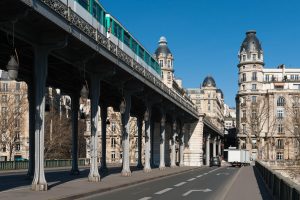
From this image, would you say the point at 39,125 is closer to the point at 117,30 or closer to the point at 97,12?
the point at 97,12

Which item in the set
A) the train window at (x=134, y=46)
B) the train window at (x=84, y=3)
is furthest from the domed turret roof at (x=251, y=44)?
the train window at (x=84, y=3)

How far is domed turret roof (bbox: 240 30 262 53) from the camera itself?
482ft

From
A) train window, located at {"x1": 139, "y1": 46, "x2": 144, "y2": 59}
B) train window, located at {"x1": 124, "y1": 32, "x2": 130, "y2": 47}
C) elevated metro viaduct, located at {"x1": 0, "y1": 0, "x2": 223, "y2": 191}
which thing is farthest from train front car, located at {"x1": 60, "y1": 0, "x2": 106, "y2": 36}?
train window, located at {"x1": 139, "y1": 46, "x2": 144, "y2": 59}

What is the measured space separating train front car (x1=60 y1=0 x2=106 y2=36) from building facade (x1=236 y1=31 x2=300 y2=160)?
10992 cm

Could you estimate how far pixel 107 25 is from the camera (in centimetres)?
3142

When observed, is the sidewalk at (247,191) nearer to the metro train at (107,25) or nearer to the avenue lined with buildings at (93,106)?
the avenue lined with buildings at (93,106)

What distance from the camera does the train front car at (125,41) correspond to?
31.8 metres

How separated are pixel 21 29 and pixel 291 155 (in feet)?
413

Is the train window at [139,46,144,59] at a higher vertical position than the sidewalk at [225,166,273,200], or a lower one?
higher

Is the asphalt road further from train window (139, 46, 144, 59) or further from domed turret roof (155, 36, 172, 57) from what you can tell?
domed turret roof (155, 36, 172, 57)

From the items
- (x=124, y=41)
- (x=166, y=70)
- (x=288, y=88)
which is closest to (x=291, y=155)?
(x=288, y=88)

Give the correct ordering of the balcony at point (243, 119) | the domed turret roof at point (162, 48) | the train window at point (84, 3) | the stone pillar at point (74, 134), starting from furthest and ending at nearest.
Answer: the balcony at point (243, 119), the domed turret roof at point (162, 48), the stone pillar at point (74, 134), the train window at point (84, 3)

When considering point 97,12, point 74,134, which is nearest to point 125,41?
point 97,12

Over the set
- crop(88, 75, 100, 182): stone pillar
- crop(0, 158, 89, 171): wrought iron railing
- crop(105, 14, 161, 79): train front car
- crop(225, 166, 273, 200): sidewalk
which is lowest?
crop(0, 158, 89, 171): wrought iron railing
